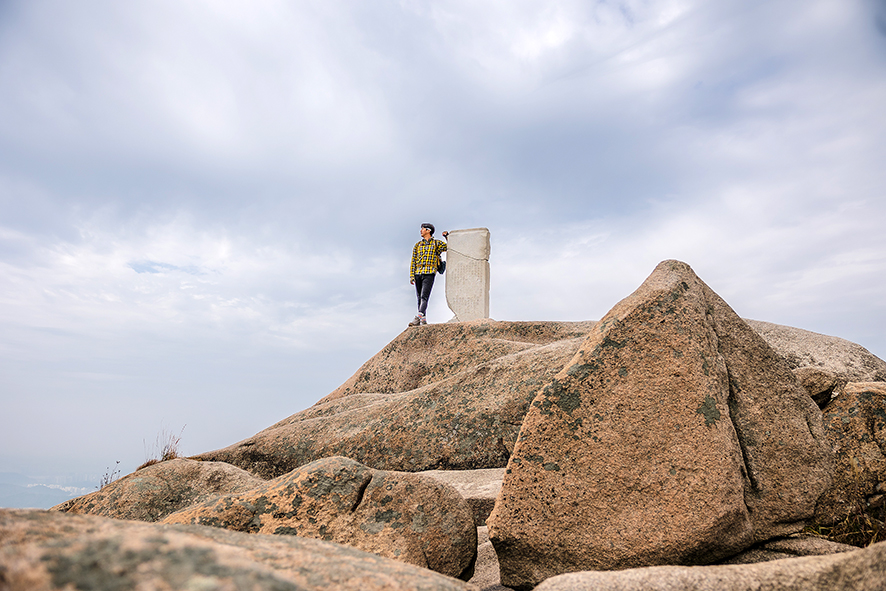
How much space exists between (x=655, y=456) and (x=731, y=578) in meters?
0.79

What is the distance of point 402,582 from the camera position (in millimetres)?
1710

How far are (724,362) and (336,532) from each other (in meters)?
2.43

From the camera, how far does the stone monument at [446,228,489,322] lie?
43.3 feet

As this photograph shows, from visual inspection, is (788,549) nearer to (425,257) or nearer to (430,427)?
(430,427)

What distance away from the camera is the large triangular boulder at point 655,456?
284 cm

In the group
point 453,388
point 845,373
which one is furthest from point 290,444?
point 845,373

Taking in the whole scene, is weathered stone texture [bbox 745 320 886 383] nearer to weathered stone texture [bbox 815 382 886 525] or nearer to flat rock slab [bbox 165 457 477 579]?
weathered stone texture [bbox 815 382 886 525]

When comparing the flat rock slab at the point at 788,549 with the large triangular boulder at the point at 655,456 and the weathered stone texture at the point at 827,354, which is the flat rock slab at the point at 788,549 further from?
the weathered stone texture at the point at 827,354

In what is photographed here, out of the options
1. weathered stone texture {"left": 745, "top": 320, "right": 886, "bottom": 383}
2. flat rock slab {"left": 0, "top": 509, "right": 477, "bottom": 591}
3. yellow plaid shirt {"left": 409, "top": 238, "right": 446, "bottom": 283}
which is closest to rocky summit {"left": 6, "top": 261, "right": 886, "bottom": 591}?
flat rock slab {"left": 0, "top": 509, "right": 477, "bottom": 591}

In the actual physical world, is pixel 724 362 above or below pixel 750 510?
above

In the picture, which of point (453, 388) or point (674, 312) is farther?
point (453, 388)

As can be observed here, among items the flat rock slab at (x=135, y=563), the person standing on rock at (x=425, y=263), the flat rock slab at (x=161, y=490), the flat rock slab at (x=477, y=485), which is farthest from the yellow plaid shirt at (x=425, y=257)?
the flat rock slab at (x=135, y=563)

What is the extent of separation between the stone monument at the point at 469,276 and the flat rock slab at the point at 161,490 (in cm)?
770

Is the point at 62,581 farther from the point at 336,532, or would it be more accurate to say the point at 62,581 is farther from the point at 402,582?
the point at 336,532
